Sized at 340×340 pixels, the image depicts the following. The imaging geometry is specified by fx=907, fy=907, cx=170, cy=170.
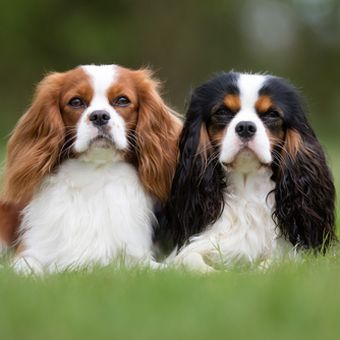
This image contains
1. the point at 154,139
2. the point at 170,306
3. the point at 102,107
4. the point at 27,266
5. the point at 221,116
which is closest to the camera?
the point at 170,306

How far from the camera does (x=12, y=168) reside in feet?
17.3

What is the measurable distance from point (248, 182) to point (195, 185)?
0.30 m

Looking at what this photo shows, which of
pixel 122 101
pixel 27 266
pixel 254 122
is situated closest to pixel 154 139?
pixel 122 101

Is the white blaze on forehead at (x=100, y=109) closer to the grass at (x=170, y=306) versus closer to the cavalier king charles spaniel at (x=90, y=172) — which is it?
the cavalier king charles spaniel at (x=90, y=172)

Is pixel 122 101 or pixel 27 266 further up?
pixel 122 101

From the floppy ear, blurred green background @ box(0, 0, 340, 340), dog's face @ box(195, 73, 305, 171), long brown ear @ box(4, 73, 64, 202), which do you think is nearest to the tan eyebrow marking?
dog's face @ box(195, 73, 305, 171)

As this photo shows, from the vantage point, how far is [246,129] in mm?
4797

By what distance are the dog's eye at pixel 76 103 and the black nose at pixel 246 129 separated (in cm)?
88

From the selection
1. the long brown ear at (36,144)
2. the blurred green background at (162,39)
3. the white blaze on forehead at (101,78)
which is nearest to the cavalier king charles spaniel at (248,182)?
the white blaze on forehead at (101,78)

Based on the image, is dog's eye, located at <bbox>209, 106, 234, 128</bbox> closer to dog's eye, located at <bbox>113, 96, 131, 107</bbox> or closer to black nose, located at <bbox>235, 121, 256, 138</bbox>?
black nose, located at <bbox>235, 121, 256, 138</bbox>

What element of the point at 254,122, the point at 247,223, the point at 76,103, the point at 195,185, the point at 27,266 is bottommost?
the point at 27,266

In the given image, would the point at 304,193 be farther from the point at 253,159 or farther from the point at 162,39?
the point at 162,39

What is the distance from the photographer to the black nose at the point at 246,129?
4.79 m

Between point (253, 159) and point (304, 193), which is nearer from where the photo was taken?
point (253, 159)
